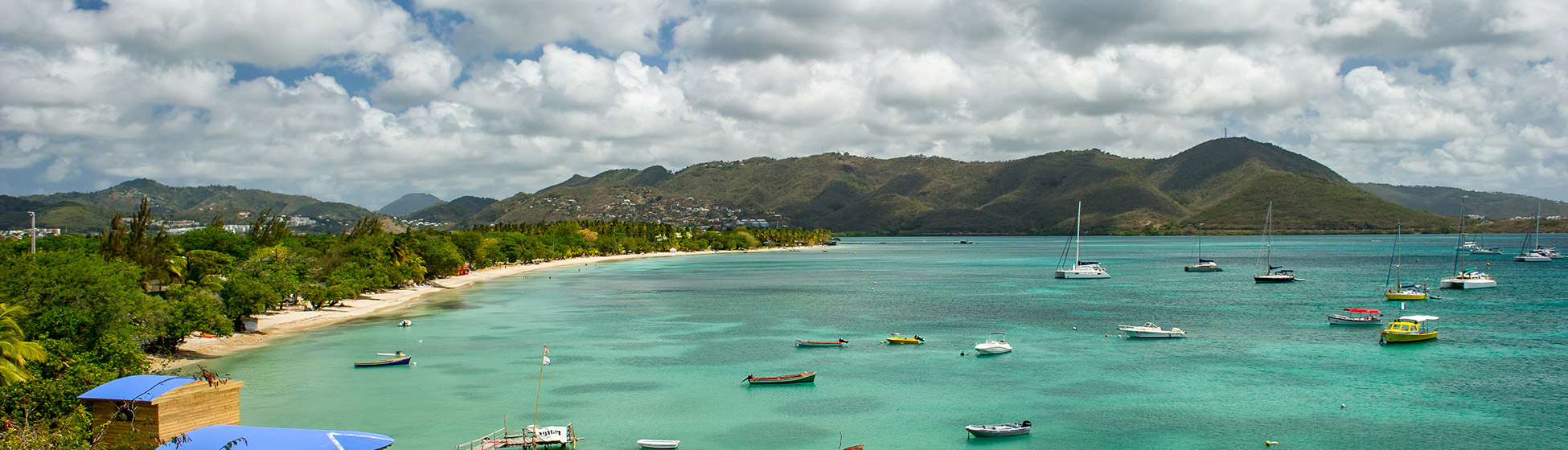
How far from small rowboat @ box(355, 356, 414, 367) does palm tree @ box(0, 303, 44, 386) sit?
17.2 m

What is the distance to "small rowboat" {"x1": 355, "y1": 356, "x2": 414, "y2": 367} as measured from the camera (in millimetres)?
41250

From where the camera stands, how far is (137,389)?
58.8 ft

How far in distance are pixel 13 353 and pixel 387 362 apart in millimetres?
20713

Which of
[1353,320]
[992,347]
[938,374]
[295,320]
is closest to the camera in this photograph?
[938,374]

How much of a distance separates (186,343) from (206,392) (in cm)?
3178

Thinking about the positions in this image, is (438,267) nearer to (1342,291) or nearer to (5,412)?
(5,412)

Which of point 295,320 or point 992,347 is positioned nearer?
point 992,347

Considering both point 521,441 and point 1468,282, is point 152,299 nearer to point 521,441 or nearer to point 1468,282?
point 521,441

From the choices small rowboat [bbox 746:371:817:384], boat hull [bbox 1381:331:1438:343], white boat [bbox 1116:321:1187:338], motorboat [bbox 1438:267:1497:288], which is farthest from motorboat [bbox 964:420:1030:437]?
motorboat [bbox 1438:267:1497:288]

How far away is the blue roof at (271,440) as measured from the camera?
53.4 feet

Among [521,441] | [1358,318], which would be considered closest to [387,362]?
[521,441]

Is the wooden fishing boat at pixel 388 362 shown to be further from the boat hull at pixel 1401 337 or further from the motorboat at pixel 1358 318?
the motorboat at pixel 1358 318

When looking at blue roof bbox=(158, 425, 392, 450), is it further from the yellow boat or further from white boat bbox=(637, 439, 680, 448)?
the yellow boat

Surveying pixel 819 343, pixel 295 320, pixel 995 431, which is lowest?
pixel 295 320
